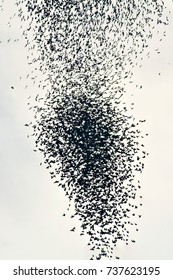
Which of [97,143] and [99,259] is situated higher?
[97,143]

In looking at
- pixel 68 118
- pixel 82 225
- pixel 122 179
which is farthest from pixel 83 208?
pixel 68 118

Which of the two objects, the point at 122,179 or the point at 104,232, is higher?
the point at 122,179

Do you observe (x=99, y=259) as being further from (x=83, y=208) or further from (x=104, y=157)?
(x=104, y=157)

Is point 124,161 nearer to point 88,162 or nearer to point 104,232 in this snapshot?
point 88,162

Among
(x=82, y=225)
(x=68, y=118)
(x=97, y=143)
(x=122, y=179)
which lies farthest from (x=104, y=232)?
(x=68, y=118)

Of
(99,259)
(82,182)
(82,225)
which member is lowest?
(99,259)

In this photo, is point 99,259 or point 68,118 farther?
point 68,118

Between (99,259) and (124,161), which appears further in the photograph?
(124,161)

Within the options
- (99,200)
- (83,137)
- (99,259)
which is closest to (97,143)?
(83,137)

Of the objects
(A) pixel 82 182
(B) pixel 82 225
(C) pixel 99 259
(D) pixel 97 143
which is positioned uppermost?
(D) pixel 97 143
